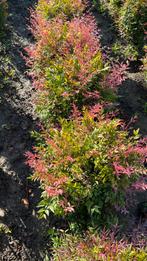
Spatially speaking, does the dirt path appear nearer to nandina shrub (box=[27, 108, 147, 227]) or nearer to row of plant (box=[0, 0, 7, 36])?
row of plant (box=[0, 0, 7, 36])

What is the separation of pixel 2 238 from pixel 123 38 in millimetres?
5165

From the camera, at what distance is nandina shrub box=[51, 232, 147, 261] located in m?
3.78

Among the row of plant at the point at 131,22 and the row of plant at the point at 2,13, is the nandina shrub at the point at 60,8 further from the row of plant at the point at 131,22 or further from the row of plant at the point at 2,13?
the row of plant at the point at 131,22

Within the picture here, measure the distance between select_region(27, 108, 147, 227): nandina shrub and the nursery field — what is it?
0.04ft

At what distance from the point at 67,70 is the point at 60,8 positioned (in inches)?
90.6

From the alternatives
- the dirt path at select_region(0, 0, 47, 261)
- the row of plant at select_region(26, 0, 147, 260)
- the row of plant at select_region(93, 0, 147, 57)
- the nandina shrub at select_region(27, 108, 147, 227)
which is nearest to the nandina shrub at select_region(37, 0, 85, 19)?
the dirt path at select_region(0, 0, 47, 261)

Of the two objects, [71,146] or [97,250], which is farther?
[71,146]

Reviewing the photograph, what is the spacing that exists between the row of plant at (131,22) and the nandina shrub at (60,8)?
1.06 metres

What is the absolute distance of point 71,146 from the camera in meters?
4.49

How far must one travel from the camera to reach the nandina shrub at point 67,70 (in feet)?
17.4

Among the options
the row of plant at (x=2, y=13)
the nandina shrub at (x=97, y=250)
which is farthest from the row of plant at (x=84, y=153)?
the row of plant at (x=2, y=13)

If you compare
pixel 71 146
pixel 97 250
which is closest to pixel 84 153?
pixel 71 146

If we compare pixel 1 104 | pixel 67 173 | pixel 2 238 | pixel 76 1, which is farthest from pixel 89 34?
pixel 2 238

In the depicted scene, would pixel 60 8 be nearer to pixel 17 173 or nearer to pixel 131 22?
pixel 131 22
